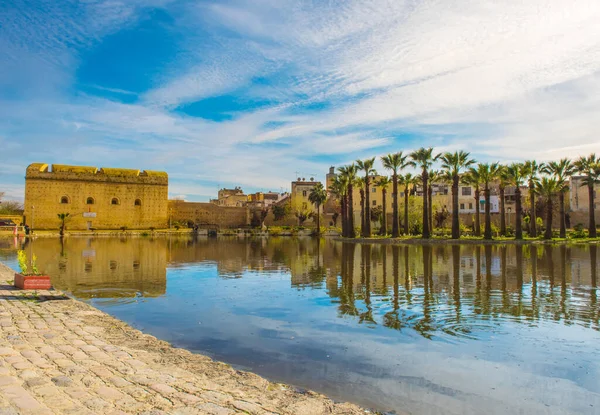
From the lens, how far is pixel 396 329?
849cm

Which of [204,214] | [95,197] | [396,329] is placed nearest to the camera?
[396,329]

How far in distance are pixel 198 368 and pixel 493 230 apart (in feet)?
147

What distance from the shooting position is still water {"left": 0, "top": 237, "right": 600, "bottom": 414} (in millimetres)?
5625

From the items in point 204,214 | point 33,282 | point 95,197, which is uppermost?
point 95,197

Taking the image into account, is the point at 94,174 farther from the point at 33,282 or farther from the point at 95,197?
the point at 33,282

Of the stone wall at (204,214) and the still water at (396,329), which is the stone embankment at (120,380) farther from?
the stone wall at (204,214)

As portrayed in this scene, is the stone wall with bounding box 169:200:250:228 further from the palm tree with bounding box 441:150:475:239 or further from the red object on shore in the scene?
the red object on shore

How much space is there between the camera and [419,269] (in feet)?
60.9

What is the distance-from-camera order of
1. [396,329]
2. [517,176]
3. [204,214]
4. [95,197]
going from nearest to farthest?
[396,329], [517,176], [95,197], [204,214]

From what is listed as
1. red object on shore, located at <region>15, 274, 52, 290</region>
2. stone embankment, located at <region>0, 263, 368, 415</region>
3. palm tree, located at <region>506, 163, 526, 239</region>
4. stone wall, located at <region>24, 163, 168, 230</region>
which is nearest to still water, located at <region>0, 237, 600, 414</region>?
stone embankment, located at <region>0, 263, 368, 415</region>

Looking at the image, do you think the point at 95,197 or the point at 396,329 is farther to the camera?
Answer: the point at 95,197

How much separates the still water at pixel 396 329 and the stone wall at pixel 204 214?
61.3 meters

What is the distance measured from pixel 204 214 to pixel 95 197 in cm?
1698

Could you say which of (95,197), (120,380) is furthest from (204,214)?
(120,380)
